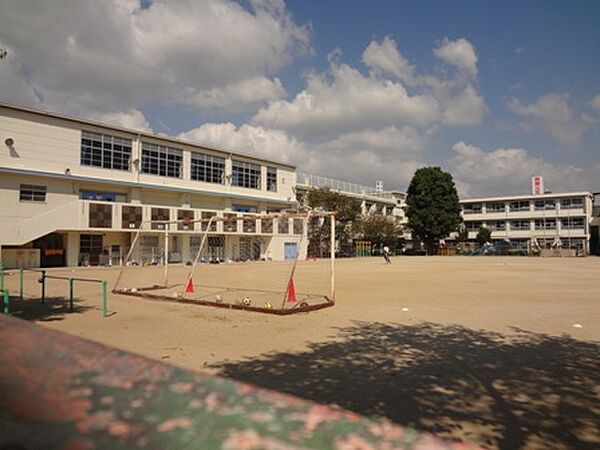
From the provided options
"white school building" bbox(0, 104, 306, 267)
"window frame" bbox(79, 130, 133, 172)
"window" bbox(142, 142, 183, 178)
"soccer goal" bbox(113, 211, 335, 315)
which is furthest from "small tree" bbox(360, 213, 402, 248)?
"window frame" bbox(79, 130, 133, 172)

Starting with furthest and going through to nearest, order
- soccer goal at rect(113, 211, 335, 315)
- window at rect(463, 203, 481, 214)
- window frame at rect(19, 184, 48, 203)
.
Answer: window at rect(463, 203, 481, 214) < window frame at rect(19, 184, 48, 203) < soccer goal at rect(113, 211, 335, 315)

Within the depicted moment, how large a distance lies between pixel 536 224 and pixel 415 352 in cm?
6880

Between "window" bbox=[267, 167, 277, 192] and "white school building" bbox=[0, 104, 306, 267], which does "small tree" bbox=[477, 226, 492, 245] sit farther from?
"window" bbox=[267, 167, 277, 192]

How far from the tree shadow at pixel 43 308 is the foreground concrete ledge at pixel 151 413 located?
10201 millimetres

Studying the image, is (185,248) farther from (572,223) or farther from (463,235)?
(572,223)

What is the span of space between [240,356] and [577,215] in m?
70.0

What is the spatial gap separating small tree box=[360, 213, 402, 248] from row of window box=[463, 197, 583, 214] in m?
17.4

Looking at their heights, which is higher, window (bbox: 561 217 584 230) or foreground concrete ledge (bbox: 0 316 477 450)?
window (bbox: 561 217 584 230)

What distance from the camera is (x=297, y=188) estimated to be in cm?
5597

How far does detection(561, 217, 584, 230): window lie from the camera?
6358 centimetres

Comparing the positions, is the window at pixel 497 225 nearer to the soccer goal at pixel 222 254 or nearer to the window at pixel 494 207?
the window at pixel 494 207

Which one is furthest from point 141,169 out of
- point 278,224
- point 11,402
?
point 11,402

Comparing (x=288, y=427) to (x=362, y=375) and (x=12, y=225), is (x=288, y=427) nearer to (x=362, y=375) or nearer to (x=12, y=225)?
(x=362, y=375)

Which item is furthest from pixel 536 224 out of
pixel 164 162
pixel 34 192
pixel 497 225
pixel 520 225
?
→ pixel 34 192
